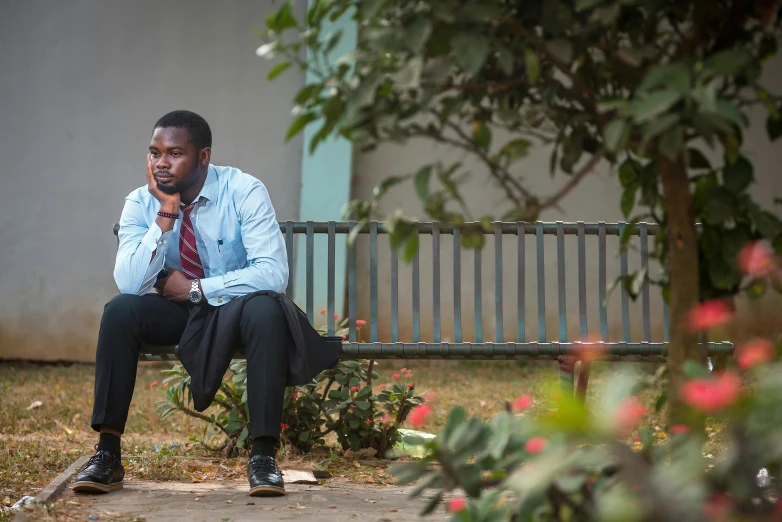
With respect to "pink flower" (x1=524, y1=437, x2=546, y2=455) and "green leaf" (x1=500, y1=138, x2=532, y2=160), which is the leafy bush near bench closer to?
"green leaf" (x1=500, y1=138, x2=532, y2=160)

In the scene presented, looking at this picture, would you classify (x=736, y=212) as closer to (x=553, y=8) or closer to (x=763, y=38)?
(x=763, y=38)

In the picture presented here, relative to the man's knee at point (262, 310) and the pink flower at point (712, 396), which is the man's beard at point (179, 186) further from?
the pink flower at point (712, 396)

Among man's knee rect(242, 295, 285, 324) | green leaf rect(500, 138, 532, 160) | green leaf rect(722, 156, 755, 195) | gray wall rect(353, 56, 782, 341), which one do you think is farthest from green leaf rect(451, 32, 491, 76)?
gray wall rect(353, 56, 782, 341)

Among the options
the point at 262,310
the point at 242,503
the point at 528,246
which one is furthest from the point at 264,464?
the point at 528,246

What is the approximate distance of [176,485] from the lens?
3.35 meters

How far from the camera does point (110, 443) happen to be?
3230mm

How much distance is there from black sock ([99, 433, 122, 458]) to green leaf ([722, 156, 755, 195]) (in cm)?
211

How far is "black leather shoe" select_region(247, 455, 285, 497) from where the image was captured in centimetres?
308

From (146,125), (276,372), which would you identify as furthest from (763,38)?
(146,125)

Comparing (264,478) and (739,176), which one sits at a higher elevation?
(739,176)

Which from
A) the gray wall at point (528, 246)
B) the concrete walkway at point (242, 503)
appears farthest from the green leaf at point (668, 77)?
the gray wall at point (528, 246)

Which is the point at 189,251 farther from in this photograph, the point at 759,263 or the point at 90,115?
the point at 90,115

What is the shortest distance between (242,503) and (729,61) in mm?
2030

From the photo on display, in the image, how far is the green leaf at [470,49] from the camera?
169 cm
